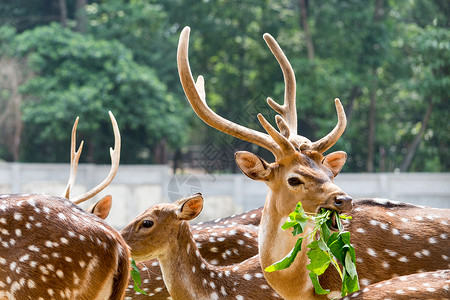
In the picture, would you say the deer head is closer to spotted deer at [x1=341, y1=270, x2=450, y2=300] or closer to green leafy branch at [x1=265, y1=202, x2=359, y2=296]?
green leafy branch at [x1=265, y1=202, x2=359, y2=296]

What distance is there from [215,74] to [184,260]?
16.3 meters

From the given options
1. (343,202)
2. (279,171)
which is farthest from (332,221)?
(279,171)

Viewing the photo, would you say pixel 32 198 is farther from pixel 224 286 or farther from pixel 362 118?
pixel 362 118

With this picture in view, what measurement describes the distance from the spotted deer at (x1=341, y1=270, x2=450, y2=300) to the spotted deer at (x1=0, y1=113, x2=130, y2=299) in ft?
3.80

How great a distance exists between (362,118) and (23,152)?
9.67 meters

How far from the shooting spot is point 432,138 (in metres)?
17.3

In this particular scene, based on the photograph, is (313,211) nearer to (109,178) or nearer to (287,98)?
(287,98)

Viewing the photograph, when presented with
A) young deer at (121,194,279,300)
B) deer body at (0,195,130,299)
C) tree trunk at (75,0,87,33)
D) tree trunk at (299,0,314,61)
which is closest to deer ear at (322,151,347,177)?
young deer at (121,194,279,300)

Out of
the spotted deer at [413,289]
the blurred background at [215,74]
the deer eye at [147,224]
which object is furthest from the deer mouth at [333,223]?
the blurred background at [215,74]

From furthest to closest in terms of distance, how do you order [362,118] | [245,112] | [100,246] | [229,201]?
[362,118] < [229,201] < [245,112] < [100,246]

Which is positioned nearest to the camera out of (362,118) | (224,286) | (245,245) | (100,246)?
(100,246)

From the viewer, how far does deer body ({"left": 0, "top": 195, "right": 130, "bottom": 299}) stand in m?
3.08

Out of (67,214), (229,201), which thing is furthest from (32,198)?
(229,201)

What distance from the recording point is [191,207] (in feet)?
12.5
